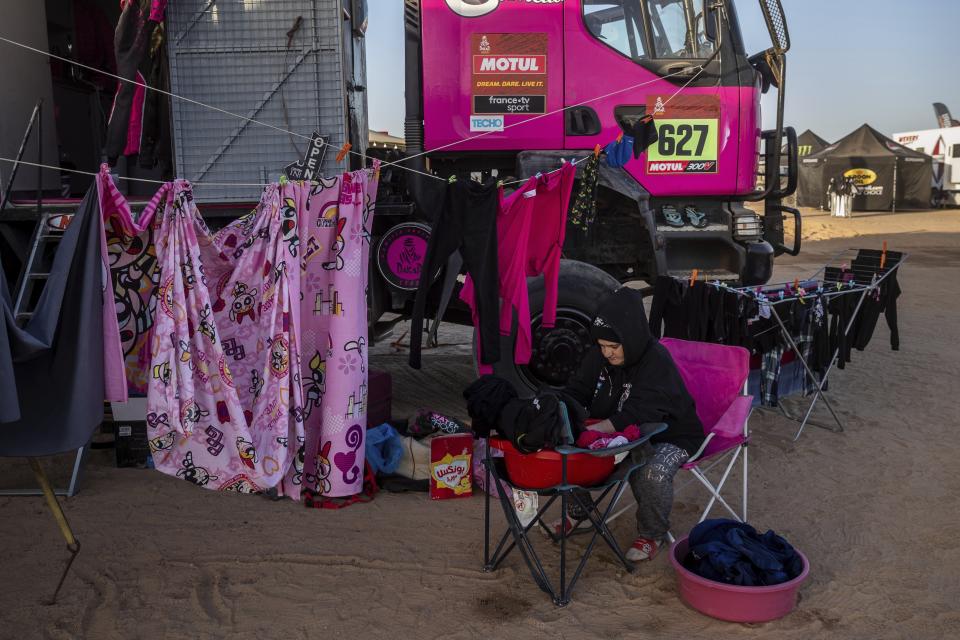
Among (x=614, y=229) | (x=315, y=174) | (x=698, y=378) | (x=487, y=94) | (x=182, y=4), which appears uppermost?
(x=182, y=4)

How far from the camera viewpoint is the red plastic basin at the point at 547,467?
3.24 metres

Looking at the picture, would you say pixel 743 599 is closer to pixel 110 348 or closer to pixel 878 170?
pixel 110 348

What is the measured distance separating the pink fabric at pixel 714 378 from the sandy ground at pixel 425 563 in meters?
0.59

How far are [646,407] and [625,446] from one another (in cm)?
34

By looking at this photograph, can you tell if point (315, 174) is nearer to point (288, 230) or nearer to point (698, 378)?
point (288, 230)

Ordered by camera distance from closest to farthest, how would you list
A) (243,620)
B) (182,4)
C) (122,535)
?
(243,620) → (122,535) → (182,4)

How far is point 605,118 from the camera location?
5.68 metres

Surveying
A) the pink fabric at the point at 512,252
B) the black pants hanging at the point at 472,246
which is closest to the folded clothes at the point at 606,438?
the black pants hanging at the point at 472,246

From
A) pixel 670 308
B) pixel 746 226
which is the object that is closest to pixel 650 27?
pixel 746 226

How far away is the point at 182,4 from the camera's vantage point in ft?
16.1

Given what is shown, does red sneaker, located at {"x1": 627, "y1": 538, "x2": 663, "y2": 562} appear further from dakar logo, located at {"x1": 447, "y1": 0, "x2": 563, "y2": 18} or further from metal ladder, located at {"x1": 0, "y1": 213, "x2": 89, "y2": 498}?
dakar logo, located at {"x1": 447, "y1": 0, "x2": 563, "y2": 18}

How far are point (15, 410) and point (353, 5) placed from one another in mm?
3935

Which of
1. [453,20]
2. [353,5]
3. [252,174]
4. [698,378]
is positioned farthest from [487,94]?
[698,378]

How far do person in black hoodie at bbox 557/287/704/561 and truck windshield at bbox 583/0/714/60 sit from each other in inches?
105
